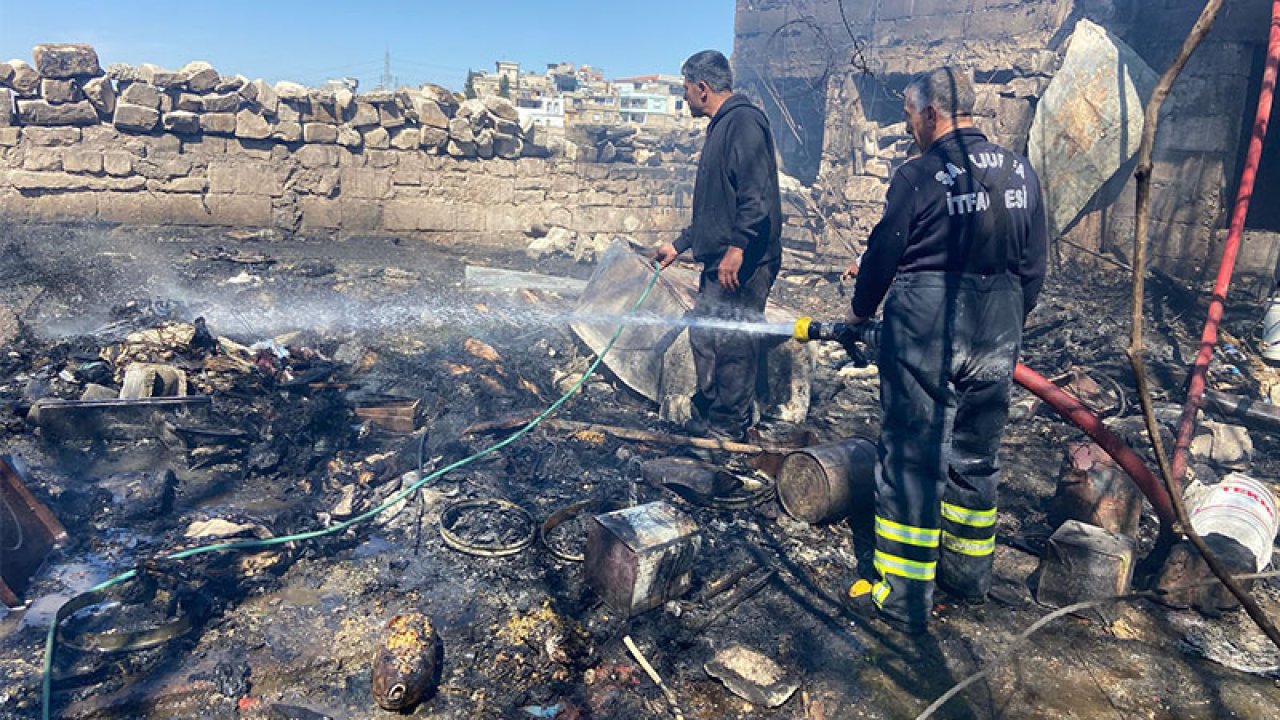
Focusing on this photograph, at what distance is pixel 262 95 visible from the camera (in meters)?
9.46

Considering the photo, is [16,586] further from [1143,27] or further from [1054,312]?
[1143,27]

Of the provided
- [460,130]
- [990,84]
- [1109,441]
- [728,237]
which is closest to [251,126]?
[460,130]

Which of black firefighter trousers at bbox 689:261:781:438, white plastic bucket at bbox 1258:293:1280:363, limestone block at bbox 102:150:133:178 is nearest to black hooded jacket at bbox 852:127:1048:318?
black firefighter trousers at bbox 689:261:781:438

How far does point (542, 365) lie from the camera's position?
6844 millimetres

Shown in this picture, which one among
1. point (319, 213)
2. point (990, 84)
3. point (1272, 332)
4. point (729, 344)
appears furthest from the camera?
point (990, 84)

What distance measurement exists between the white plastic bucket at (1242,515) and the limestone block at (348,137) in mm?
10470

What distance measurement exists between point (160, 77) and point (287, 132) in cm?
154

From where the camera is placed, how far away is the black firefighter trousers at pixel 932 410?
3.34 metres

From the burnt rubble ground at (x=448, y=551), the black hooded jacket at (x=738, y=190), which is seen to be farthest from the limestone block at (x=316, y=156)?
the black hooded jacket at (x=738, y=190)

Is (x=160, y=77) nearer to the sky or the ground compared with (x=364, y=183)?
nearer to the sky

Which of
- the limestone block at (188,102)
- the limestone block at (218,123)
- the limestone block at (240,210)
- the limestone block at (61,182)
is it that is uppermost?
the limestone block at (188,102)

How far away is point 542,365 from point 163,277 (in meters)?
4.58

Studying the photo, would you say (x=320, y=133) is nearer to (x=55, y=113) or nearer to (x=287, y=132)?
(x=287, y=132)

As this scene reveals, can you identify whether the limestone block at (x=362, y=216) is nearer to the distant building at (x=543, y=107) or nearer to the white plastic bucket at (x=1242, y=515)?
the white plastic bucket at (x=1242, y=515)
